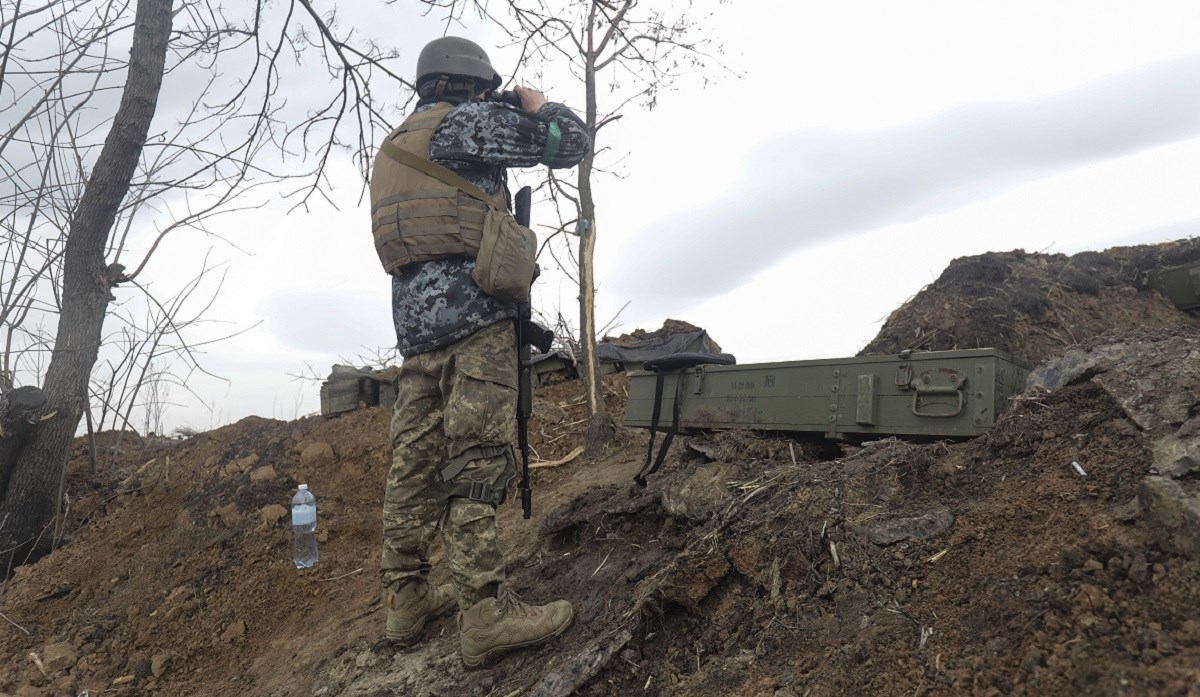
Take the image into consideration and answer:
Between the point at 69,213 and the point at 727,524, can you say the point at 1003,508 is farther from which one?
the point at 69,213

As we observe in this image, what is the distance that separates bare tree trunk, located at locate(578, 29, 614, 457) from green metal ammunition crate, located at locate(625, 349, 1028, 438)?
6.46 ft

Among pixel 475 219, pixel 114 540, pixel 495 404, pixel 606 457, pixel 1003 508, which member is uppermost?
pixel 475 219

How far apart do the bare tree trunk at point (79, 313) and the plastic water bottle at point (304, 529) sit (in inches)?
66.5

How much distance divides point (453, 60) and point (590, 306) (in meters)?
3.52

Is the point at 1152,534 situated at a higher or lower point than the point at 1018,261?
lower

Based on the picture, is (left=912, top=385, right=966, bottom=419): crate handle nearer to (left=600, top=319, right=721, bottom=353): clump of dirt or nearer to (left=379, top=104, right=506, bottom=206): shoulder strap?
(left=379, top=104, right=506, bottom=206): shoulder strap

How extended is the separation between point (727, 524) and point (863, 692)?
106 cm

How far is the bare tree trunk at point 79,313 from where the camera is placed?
213 inches

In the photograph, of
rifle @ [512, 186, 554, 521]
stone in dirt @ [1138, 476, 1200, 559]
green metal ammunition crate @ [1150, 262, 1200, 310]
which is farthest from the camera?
green metal ammunition crate @ [1150, 262, 1200, 310]

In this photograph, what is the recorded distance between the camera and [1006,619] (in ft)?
6.74

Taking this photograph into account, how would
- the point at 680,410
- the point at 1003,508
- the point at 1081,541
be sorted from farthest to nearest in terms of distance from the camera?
1. the point at 680,410
2. the point at 1003,508
3. the point at 1081,541

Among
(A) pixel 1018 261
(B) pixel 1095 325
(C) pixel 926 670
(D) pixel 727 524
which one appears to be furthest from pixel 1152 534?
(A) pixel 1018 261

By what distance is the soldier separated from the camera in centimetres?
303

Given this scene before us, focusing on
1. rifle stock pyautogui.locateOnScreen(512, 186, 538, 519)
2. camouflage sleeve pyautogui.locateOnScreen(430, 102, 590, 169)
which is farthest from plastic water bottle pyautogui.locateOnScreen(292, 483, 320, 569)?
camouflage sleeve pyautogui.locateOnScreen(430, 102, 590, 169)
